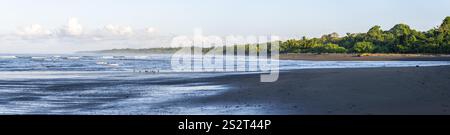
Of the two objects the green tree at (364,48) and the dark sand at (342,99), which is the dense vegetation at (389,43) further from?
the dark sand at (342,99)

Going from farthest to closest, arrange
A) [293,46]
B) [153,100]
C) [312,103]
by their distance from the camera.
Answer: [293,46] < [153,100] < [312,103]

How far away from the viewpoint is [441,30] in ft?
367

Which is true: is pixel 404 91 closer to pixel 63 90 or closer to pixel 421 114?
pixel 421 114

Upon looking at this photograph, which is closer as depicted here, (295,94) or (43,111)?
(43,111)

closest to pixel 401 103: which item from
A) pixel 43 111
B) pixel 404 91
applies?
pixel 404 91
